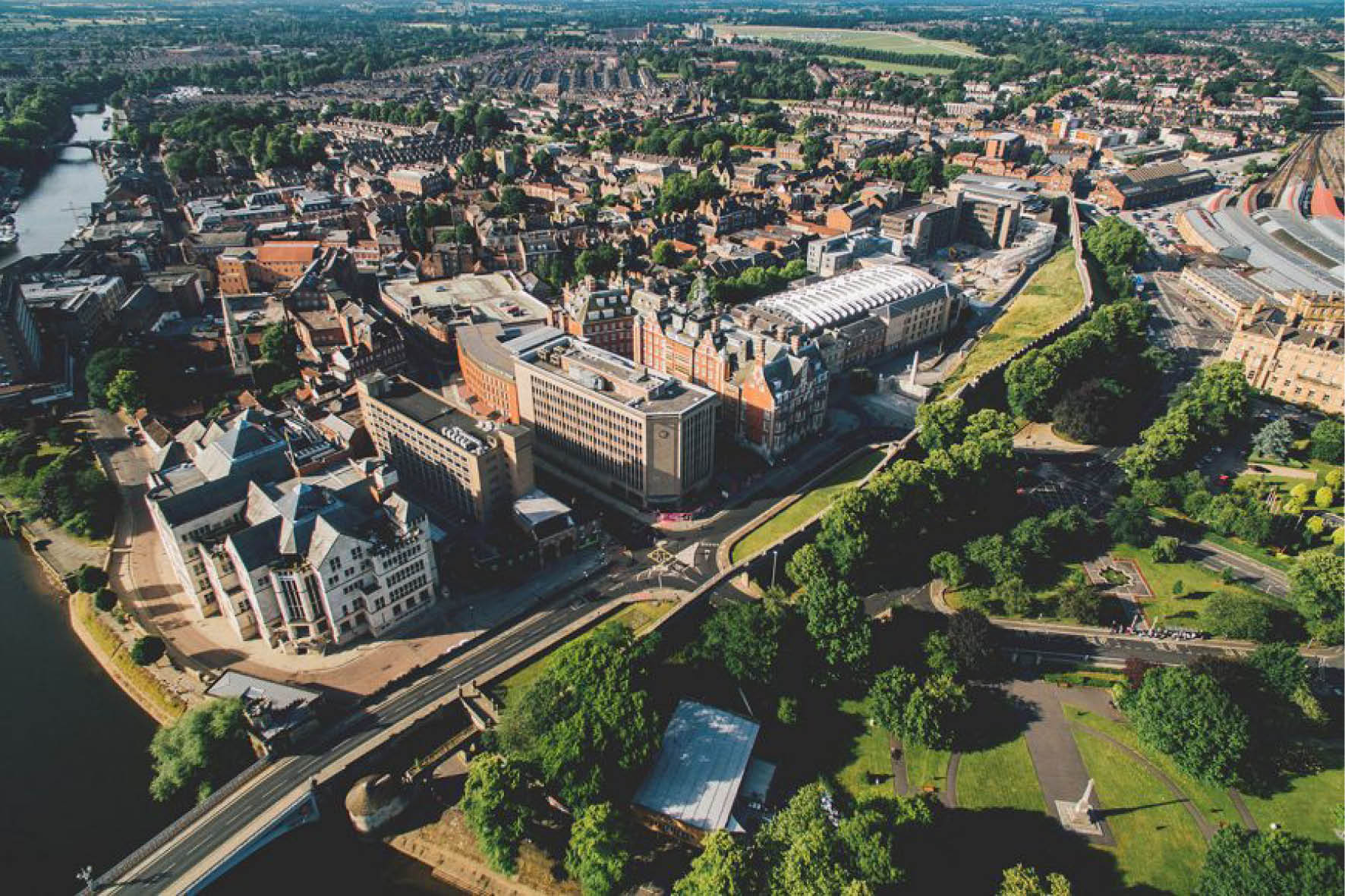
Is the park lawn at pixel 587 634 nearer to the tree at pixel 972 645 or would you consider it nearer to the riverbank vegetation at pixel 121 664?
the tree at pixel 972 645

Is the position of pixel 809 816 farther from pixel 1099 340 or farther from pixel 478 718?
pixel 1099 340

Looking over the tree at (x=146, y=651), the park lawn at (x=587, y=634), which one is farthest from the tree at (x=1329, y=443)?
the tree at (x=146, y=651)

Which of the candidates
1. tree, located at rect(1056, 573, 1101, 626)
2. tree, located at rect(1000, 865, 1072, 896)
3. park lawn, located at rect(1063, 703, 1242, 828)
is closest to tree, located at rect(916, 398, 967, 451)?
tree, located at rect(1056, 573, 1101, 626)

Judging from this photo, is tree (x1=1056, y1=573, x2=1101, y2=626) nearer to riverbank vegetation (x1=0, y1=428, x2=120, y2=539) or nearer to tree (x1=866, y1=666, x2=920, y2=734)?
tree (x1=866, y1=666, x2=920, y2=734)

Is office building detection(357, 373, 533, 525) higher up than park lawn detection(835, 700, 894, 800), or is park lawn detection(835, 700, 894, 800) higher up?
office building detection(357, 373, 533, 525)

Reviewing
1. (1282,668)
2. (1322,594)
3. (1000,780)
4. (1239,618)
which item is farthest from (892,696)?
(1322,594)

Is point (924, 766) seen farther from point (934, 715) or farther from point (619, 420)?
point (619, 420)
